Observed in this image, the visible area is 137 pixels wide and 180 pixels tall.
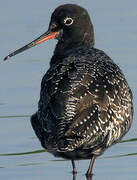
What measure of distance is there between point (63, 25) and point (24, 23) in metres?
4.35

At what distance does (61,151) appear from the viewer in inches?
499

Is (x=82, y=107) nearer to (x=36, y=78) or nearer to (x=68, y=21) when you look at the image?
(x=68, y=21)

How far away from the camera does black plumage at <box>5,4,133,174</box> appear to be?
12.7 m

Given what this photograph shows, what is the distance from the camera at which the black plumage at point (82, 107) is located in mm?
12680

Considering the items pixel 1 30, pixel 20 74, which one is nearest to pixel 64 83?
pixel 20 74

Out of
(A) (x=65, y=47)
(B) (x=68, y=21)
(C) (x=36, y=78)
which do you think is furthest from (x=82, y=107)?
(C) (x=36, y=78)

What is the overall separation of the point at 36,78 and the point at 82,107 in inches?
156

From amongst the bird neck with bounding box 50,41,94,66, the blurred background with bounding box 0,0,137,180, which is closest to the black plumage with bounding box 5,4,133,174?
the bird neck with bounding box 50,41,94,66

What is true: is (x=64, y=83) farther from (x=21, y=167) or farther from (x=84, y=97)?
(x=21, y=167)

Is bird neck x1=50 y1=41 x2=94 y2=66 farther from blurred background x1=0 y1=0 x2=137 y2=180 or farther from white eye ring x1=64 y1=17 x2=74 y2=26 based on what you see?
blurred background x1=0 y1=0 x2=137 y2=180

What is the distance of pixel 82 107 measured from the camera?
12742mm

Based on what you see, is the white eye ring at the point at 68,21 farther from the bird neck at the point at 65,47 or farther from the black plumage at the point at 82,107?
the black plumage at the point at 82,107

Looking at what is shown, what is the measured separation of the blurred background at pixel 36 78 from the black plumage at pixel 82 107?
0.52 meters

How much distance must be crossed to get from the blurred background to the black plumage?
0.52 metres
